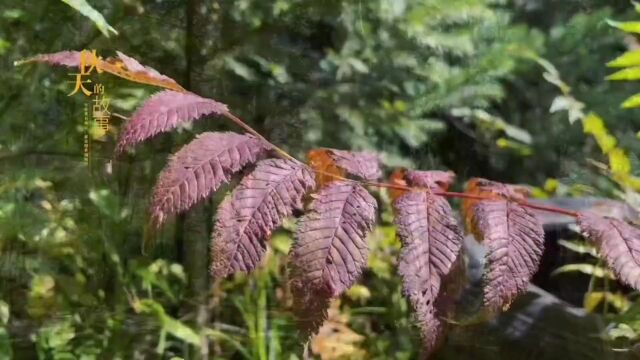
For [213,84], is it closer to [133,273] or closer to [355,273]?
[133,273]

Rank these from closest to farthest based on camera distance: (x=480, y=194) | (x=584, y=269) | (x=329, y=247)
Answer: (x=329, y=247)
(x=480, y=194)
(x=584, y=269)

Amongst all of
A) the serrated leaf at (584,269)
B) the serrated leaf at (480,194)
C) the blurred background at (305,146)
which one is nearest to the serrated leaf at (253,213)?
the serrated leaf at (480,194)

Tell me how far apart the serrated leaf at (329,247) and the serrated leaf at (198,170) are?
0.07 meters

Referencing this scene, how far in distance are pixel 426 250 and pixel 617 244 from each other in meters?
0.15

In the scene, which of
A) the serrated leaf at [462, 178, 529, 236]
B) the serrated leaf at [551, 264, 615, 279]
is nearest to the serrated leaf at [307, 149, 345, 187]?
the serrated leaf at [462, 178, 529, 236]

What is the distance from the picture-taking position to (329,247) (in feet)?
1.61

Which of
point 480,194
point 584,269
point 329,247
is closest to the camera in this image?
point 329,247

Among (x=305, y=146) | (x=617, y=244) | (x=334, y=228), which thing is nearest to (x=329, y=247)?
(x=334, y=228)

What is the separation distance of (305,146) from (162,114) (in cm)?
39

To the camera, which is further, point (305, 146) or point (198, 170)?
point (305, 146)

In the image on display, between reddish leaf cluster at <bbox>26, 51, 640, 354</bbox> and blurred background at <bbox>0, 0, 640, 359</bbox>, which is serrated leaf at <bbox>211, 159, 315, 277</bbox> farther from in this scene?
blurred background at <bbox>0, 0, 640, 359</bbox>

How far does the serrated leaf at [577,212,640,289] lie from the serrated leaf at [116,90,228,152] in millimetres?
314

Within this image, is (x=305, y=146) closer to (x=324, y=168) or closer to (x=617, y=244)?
(x=324, y=168)

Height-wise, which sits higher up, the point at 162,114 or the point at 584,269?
the point at 162,114
